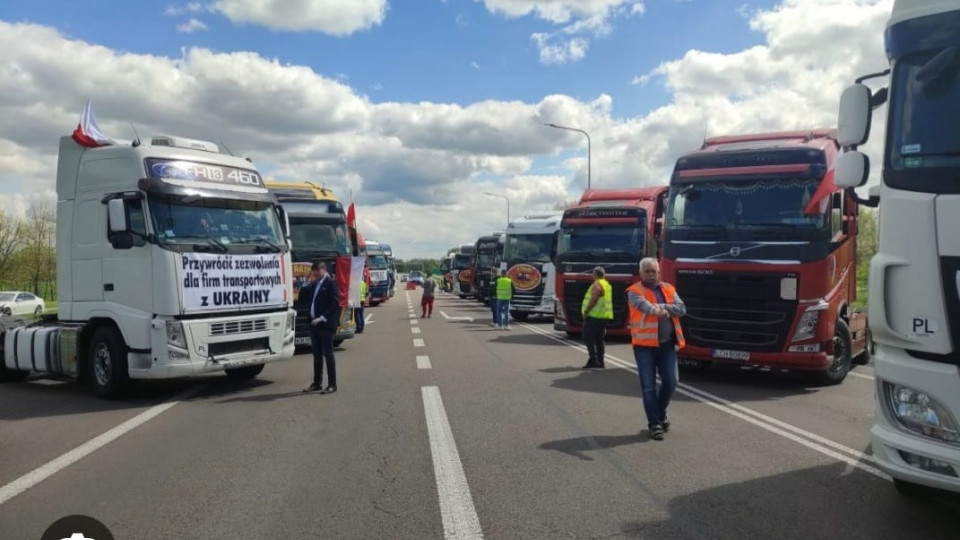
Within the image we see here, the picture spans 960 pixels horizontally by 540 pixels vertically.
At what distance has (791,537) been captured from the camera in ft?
14.3

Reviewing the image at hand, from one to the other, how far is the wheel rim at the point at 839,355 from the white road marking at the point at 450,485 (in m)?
6.07

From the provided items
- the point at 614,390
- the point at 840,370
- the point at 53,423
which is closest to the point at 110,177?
the point at 53,423

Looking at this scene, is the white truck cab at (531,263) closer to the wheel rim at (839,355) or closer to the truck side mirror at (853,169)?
the wheel rim at (839,355)

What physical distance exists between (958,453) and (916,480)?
31 cm

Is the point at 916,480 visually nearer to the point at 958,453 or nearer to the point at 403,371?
the point at 958,453

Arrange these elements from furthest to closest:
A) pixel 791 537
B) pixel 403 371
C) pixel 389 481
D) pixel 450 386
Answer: pixel 403 371 < pixel 450 386 < pixel 389 481 < pixel 791 537

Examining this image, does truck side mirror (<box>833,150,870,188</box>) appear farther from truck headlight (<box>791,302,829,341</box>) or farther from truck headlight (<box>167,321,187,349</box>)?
truck headlight (<box>167,321,187,349</box>)

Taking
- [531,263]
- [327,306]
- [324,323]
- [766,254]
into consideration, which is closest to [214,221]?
[327,306]

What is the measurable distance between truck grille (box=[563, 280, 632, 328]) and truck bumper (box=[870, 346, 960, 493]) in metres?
12.1

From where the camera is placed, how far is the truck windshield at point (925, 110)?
4.28 metres

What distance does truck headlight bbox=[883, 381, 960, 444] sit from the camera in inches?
156

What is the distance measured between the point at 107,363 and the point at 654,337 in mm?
Result: 7262

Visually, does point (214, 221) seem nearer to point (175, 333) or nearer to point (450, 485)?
point (175, 333)

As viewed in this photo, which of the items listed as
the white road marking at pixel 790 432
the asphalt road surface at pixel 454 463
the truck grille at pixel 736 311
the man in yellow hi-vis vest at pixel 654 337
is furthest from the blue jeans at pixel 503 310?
the man in yellow hi-vis vest at pixel 654 337
